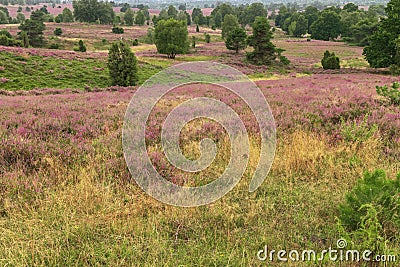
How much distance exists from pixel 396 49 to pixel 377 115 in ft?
112

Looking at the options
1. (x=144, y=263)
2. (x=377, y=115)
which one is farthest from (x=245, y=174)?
(x=377, y=115)

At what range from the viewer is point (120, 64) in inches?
1153

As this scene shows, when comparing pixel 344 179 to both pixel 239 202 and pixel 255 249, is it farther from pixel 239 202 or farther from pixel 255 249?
pixel 255 249

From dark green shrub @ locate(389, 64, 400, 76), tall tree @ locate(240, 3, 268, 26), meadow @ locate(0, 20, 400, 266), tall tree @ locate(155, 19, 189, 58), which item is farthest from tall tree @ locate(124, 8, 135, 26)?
meadow @ locate(0, 20, 400, 266)

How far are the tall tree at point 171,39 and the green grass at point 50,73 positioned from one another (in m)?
17.8

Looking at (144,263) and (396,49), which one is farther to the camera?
(396,49)

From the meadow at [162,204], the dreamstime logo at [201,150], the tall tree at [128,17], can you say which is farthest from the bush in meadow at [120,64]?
the tall tree at [128,17]

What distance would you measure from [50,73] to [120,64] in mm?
9279

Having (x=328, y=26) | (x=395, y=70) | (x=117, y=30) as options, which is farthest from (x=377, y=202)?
(x=328, y=26)

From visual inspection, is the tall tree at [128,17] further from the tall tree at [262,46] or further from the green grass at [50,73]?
the green grass at [50,73]

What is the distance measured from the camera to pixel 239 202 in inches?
183

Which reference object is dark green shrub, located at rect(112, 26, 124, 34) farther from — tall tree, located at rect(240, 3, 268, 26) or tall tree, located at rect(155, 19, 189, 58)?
tall tree, located at rect(240, 3, 268, 26)

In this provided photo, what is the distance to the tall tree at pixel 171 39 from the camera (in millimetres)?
55844

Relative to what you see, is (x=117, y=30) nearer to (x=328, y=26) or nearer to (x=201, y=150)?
(x=328, y=26)
